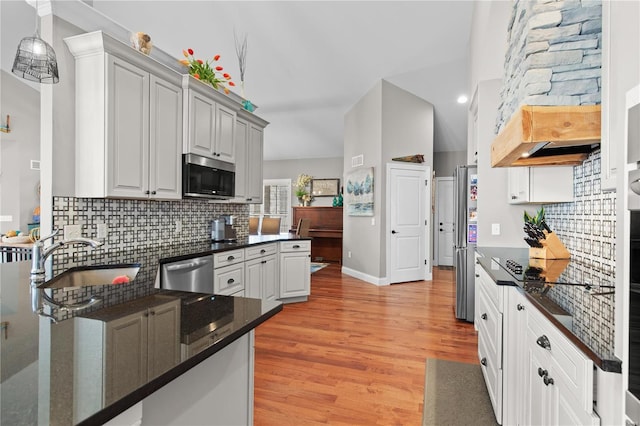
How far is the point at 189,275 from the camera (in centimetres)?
266

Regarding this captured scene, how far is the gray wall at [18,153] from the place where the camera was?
5.66 m

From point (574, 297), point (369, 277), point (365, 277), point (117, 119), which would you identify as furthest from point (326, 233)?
point (574, 297)

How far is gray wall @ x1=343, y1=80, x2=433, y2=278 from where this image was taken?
5.68 m

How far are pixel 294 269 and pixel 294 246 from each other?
305 mm

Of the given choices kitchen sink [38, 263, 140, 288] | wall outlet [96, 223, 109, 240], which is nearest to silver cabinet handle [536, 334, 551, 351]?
kitchen sink [38, 263, 140, 288]

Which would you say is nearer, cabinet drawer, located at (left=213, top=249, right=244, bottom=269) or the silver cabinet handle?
the silver cabinet handle

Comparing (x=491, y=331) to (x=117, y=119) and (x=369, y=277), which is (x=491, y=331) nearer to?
(x=117, y=119)

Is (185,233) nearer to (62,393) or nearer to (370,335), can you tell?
(370,335)

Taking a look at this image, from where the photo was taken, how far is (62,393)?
58cm

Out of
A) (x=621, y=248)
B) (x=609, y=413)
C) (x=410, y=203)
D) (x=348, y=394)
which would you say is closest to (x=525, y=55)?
(x=621, y=248)

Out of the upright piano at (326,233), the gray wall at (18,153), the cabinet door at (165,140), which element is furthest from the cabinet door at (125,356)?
the upright piano at (326,233)

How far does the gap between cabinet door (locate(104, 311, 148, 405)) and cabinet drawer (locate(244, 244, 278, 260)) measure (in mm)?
2632

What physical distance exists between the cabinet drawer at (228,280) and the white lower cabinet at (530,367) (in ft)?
7.18

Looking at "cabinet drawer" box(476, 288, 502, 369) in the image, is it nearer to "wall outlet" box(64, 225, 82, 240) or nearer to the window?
"wall outlet" box(64, 225, 82, 240)
